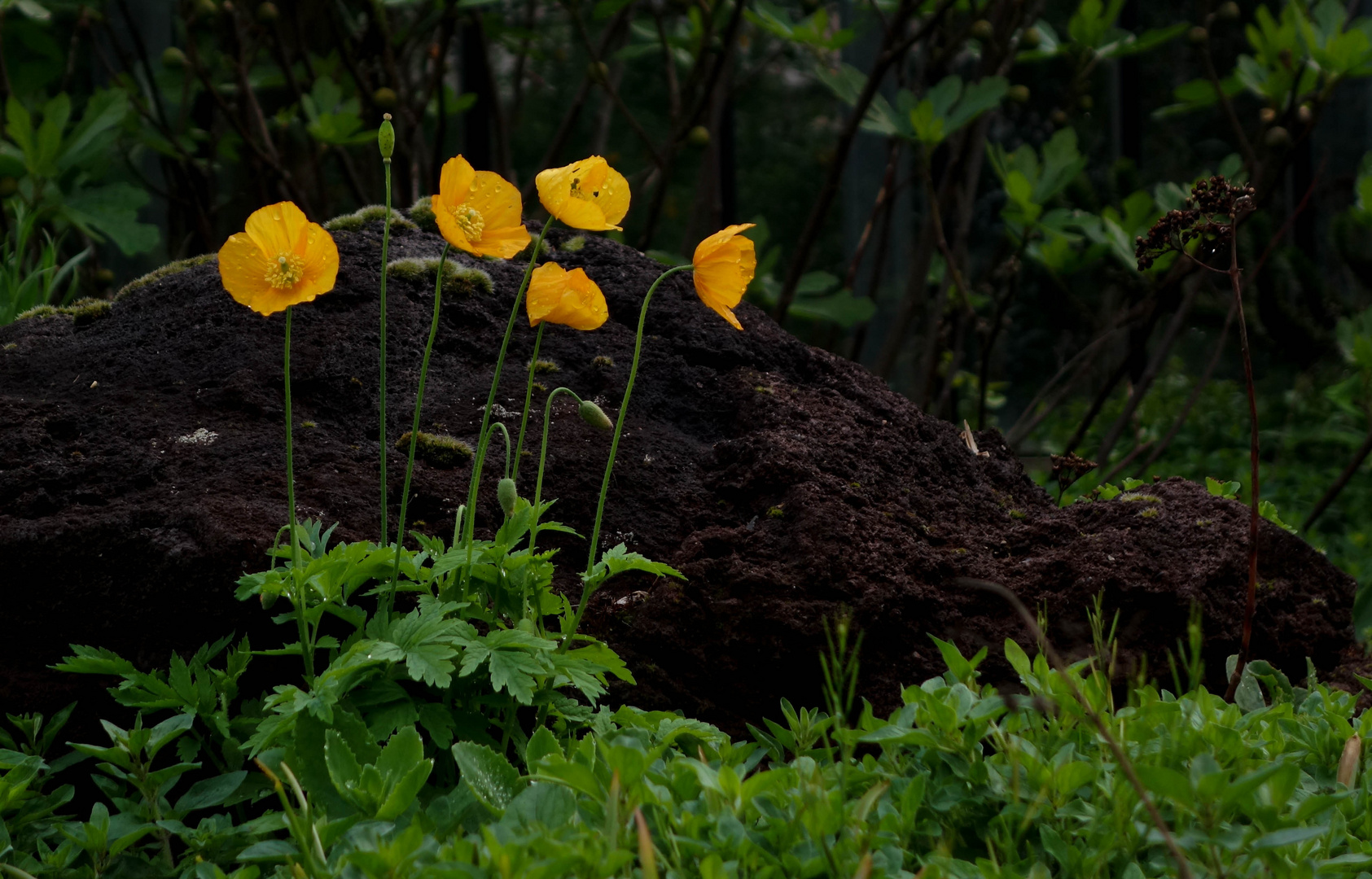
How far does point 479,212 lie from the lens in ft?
5.00

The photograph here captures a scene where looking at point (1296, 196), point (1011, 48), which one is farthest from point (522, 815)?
point (1296, 196)

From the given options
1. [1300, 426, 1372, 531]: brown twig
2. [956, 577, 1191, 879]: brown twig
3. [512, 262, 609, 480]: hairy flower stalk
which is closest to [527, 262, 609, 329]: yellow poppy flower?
[512, 262, 609, 480]: hairy flower stalk

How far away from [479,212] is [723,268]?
0.34 metres

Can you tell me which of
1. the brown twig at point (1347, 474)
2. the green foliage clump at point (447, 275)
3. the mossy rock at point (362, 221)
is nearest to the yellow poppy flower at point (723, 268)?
the green foliage clump at point (447, 275)

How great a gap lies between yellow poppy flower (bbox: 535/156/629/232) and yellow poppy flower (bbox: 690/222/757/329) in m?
0.13

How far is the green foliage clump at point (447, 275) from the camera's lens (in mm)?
2391

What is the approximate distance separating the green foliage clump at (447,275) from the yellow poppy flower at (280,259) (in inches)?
35.4

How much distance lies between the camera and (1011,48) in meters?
3.71

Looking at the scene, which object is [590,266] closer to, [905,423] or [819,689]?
[905,423]

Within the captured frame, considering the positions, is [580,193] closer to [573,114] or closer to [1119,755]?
[1119,755]

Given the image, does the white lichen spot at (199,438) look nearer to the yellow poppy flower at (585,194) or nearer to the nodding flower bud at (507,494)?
the nodding flower bud at (507,494)

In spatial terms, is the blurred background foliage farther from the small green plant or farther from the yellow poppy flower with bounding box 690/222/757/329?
the yellow poppy flower with bounding box 690/222/757/329

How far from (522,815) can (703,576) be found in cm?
75

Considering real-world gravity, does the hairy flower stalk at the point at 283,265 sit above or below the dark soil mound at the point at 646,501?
above
